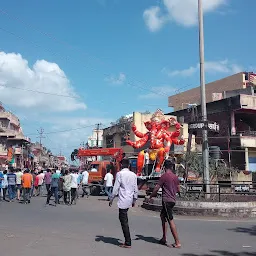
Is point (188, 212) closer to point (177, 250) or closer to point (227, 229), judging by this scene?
point (227, 229)

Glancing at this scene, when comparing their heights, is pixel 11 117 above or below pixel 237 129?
above

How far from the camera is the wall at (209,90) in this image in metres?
46.8

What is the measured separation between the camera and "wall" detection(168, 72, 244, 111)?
46.8 m

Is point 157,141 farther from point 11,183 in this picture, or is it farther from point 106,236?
point 106,236

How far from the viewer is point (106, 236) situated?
834 centimetres

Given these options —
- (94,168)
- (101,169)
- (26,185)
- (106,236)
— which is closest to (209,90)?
(94,168)

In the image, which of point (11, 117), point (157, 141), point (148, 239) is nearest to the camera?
point (148, 239)

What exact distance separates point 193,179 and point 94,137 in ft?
191

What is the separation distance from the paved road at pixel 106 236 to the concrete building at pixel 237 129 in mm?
21659

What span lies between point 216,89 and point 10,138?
32.6 metres

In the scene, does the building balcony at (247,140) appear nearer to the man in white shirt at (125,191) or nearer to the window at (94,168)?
the window at (94,168)

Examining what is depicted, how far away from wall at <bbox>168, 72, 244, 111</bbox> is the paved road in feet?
120

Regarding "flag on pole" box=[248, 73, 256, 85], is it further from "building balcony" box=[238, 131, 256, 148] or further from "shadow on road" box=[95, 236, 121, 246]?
"shadow on road" box=[95, 236, 121, 246]

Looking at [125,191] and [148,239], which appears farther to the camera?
[148,239]
